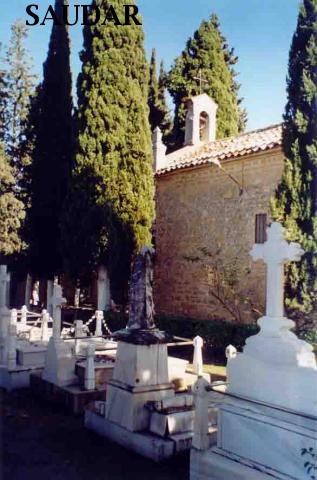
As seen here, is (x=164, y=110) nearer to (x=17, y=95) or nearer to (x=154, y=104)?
(x=154, y=104)

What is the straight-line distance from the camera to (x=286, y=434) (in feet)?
14.0

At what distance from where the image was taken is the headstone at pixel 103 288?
51.9 feet

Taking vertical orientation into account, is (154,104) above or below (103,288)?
above

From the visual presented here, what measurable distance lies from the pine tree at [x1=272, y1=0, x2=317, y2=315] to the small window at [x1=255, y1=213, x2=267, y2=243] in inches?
90.2

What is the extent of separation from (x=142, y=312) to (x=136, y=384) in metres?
0.96

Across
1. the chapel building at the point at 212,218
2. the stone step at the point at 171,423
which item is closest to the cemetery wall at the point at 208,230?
the chapel building at the point at 212,218

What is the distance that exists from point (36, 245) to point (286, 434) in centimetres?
1389

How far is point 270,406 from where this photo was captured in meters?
4.34

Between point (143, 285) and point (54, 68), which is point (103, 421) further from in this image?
point (54, 68)

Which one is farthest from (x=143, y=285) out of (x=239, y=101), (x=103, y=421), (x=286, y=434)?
(x=239, y=101)

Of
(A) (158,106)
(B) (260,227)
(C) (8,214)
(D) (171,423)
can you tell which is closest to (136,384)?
(D) (171,423)

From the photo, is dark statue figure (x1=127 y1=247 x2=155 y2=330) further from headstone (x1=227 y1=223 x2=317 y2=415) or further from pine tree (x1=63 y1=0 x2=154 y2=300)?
pine tree (x1=63 y1=0 x2=154 y2=300)

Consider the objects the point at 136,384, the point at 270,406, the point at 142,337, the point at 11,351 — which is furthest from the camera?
the point at 11,351

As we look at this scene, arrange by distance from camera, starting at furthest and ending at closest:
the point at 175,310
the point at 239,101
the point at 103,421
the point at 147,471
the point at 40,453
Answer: the point at 239,101
the point at 175,310
the point at 103,421
the point at 40,453
the point at 147,471
